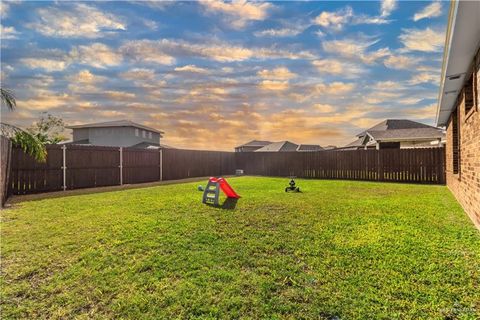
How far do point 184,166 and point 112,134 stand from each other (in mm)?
15782

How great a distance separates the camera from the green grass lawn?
2.54 meters

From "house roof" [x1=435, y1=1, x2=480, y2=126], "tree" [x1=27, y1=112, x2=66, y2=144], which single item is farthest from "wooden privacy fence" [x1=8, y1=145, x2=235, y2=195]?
"tree" [x1=27, y1=112, x2=66, y2=144]

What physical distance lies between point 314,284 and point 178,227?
2882mm

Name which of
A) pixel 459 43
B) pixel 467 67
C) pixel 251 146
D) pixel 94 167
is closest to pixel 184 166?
pixel 94 167

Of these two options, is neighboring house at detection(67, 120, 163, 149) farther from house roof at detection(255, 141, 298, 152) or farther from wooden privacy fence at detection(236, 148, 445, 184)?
house roof at detection(255, 141, 298, 152)

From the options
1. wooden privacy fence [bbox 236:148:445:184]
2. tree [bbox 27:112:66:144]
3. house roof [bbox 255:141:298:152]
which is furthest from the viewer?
house roof [bbox 255:141:298:152]

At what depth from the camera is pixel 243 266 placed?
338cm

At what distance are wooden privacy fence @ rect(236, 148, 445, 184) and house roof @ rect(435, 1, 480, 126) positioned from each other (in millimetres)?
8534

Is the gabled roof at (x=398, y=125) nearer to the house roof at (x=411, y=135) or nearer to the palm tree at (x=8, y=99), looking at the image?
the house roof at (x=411, y=135)

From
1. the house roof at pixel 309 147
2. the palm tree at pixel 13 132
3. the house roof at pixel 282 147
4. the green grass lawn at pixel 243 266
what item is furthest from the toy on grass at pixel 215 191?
the house roof at pixel 309 147

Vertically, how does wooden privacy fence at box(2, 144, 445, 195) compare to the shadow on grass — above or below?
above

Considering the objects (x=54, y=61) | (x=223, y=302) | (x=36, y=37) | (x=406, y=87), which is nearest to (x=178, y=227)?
(x=223, y=302)

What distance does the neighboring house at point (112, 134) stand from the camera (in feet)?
98.7

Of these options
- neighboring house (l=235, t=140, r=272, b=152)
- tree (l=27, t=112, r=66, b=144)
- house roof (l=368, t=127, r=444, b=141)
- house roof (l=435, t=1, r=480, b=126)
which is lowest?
house roof (l=435, t=1, r=480, b=126)
